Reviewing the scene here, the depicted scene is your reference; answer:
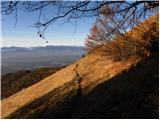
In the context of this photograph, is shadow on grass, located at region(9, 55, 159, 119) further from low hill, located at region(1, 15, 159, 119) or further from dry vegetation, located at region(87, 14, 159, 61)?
dry vegetation, located at region(87, 14, 159, 61)

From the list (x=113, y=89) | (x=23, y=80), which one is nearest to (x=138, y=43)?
(x=113, y=89)

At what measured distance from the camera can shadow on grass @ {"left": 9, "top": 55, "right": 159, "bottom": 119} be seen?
1285 cm

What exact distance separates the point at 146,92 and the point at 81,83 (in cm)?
564

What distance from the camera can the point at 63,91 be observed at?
19219 millimetres

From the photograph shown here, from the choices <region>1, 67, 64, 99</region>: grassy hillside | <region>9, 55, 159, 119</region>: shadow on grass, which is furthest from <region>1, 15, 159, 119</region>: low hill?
<region>1, 67, 64, 99</region>: grassy hillside

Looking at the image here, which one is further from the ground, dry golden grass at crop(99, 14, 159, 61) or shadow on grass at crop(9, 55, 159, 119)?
dry golden grass at crop(99, 14, 159, 61)

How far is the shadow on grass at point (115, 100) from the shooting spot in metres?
12.9

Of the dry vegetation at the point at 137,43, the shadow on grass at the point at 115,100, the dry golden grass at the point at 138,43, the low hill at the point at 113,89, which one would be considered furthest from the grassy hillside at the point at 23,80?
the shadow on grass at the point at 115,100

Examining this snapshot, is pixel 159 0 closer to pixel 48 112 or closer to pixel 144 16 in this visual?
pixel 144 16

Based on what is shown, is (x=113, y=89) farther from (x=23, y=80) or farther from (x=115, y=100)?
(x=23, y=80)

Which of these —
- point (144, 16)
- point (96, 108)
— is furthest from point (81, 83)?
point (144, 16)

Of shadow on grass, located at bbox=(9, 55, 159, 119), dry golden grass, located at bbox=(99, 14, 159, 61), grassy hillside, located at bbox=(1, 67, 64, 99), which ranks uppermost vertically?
dry golden grass, located at bbox=(99, 14, 159, 61)

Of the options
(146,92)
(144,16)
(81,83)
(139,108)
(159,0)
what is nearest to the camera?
(159,0)

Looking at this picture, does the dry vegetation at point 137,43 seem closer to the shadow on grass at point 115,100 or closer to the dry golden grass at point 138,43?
the dry golden grass at point 138,43
